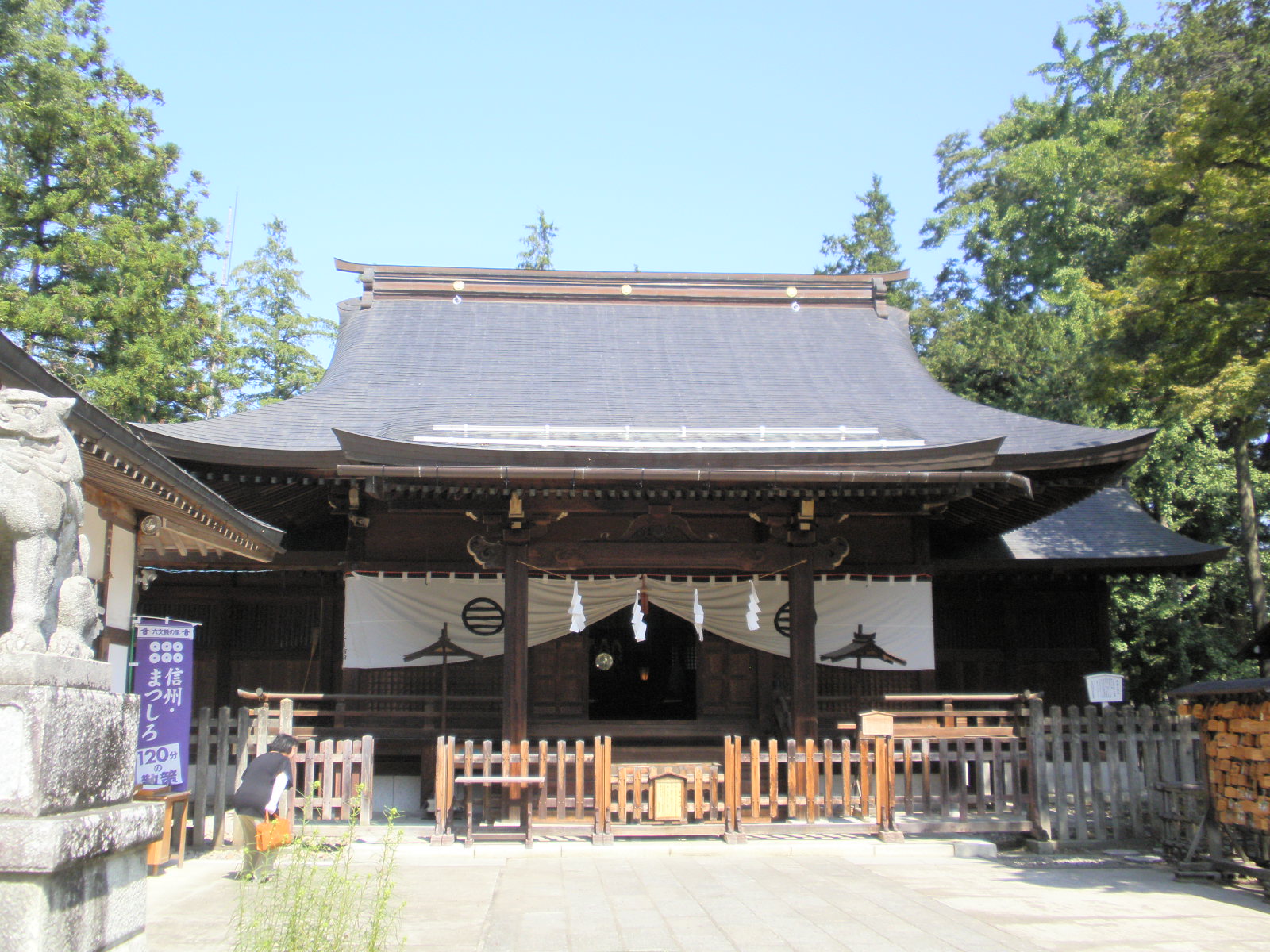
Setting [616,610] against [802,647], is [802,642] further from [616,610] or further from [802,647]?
[616,610]

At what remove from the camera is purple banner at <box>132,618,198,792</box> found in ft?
26.5

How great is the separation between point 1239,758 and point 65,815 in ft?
26.7

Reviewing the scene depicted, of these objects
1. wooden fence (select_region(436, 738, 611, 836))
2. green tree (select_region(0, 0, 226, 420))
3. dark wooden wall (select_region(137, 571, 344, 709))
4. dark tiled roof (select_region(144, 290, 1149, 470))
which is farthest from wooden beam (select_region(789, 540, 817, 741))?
green tree (select_region(0, 0, 226, 420))

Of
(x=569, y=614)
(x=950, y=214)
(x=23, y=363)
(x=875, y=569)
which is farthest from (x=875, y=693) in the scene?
(x=950, y=214)

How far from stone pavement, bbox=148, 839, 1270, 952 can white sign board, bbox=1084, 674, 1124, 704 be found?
8.21 ft

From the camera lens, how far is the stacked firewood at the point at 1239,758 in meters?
7.54

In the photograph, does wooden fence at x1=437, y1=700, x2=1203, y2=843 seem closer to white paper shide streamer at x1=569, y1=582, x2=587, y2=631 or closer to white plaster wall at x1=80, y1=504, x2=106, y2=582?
white paper shide streamer at x1=569, y1=582, x2=587, y2=631

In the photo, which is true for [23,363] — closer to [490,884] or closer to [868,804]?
[490,884]

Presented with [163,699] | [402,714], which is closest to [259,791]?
[163,699]

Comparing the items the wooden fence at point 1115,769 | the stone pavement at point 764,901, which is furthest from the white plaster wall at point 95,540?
the wooden fence at point 1115,769

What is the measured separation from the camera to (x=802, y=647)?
1057cm

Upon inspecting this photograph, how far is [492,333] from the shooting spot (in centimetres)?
1591

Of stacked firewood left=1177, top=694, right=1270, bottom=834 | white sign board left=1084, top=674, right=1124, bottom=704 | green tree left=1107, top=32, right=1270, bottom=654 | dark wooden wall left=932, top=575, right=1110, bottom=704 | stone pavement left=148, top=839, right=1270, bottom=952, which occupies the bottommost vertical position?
stone pavement left=148, top=839, right=1270, bottom=952

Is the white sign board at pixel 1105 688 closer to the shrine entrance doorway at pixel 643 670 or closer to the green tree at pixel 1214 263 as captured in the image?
the green tree at pixel 1214 263
